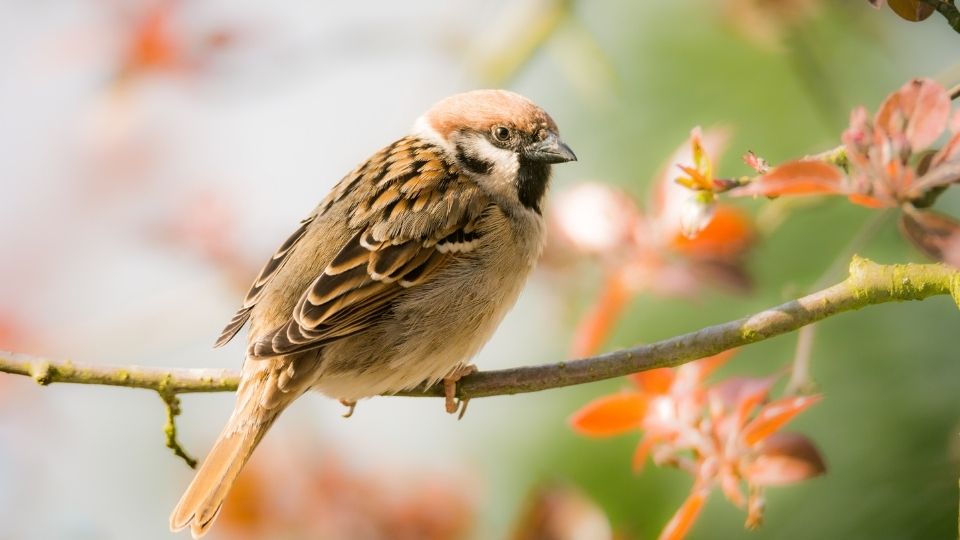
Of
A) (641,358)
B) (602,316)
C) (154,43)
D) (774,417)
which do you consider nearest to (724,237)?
(602,316)

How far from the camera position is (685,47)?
10.9 ft

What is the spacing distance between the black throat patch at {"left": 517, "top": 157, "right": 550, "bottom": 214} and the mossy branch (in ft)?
2.17

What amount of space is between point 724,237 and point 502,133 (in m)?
0.90

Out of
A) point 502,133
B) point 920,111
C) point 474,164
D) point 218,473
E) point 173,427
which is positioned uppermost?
point 920,111

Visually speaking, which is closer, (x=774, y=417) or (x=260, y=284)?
(x=774, y=417)

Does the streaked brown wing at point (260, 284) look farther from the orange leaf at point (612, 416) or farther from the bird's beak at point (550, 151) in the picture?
the orange leaf at point (612, 416)

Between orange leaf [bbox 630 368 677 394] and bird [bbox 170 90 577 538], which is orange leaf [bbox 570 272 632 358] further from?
bird [bbox 170 90 577 538]

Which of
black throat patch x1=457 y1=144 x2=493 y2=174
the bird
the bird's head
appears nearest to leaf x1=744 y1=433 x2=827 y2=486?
the bird

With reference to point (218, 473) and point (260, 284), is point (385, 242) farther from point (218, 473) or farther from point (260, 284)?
point (218, 473)

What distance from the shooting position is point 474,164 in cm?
302

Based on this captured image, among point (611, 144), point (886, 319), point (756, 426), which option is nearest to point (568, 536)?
point (756, 426)

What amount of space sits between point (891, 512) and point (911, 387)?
1.06ft

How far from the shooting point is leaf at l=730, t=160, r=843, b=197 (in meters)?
1.42

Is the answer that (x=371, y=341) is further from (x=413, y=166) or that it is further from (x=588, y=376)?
(x=588, y=376)
